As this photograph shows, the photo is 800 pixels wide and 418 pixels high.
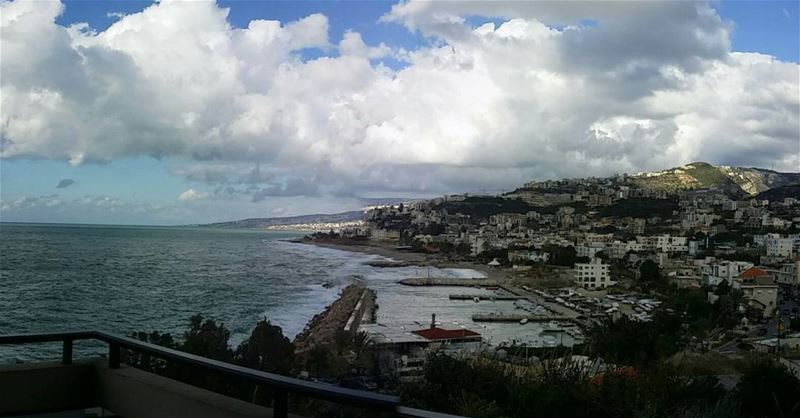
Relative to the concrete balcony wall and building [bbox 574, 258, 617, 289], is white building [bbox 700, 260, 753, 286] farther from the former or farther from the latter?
the concrete balcony wall

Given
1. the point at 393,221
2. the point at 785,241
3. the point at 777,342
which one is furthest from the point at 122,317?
the point at 393,221

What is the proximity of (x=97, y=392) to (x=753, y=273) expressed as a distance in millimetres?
27054

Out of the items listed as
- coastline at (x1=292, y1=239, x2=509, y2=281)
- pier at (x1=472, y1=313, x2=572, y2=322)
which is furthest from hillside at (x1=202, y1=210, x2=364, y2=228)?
pier at (x1=472, y1=313, x2=572, y2=322)

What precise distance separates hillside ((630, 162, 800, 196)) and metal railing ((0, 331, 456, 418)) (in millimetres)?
61218

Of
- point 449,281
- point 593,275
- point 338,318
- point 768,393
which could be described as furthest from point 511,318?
point 768,393

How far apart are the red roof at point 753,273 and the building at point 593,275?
26.4ft

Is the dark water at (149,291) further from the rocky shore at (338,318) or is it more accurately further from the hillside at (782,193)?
the hillside at (782,193)

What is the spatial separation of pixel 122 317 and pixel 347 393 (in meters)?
23.1

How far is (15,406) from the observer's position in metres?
2.54

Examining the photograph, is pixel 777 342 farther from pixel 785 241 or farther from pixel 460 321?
pixel 785 241

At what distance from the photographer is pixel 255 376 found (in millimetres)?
1789

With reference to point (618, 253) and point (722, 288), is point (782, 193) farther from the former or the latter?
point (722, 288)

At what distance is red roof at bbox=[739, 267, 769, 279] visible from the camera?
994 inches

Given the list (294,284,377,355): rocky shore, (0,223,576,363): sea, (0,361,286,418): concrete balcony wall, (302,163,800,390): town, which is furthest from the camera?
(0,223,576,363): sea
